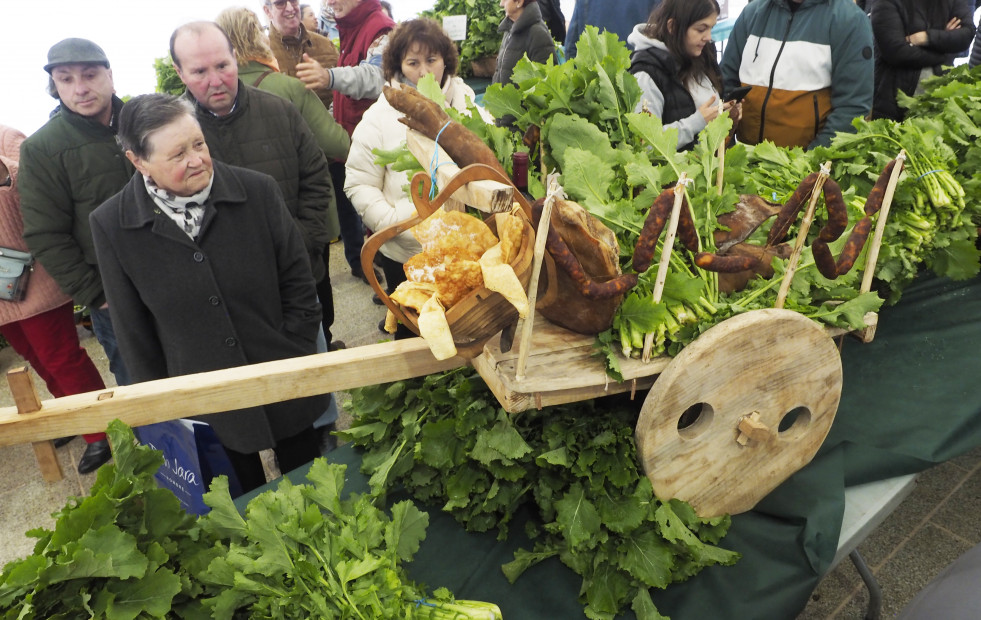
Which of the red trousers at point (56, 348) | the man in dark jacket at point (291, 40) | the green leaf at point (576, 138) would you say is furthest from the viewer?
the man in dark jacket at point (291, 40)

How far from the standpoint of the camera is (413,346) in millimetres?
1509

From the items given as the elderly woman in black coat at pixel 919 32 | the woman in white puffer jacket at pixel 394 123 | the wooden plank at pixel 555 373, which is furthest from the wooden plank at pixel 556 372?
the elderly woman in black coat at pixel 919 32

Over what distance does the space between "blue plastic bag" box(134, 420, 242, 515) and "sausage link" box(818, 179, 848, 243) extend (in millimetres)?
1904

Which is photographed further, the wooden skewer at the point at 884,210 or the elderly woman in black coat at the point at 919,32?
the elderly woman in black coat at the point at 919,32

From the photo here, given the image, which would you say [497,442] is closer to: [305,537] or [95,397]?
[305,537]

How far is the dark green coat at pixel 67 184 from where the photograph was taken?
2.62 metres

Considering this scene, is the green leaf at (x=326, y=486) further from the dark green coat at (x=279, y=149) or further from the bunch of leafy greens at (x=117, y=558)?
the dark green coat at (x=279, y=149)

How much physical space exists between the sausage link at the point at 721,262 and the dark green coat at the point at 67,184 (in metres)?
2.49

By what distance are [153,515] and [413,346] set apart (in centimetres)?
68

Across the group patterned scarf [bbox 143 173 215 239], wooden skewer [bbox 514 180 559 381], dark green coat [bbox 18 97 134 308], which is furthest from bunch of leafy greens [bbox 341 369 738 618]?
dark green coat [bbox 18 97 134 308]

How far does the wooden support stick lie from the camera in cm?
133

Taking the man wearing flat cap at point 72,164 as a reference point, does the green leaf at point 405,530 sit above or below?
below

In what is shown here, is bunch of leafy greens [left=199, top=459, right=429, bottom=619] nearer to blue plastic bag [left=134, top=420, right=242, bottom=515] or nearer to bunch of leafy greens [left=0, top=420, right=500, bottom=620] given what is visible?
bunch of leafy greens [left=0, top=420, right=500, bottom=620]

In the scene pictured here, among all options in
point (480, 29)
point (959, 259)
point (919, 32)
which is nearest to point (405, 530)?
point (959, 259)
